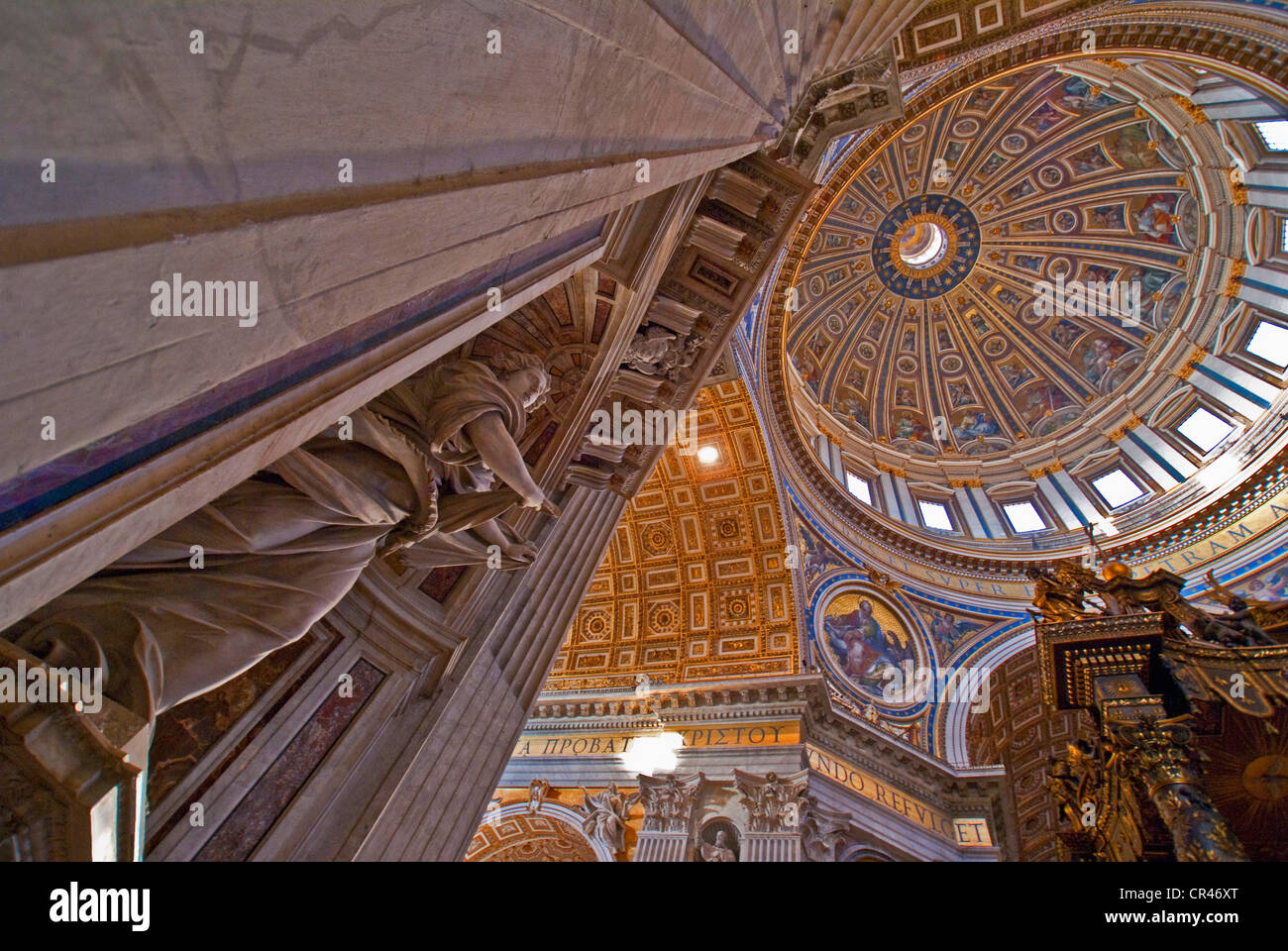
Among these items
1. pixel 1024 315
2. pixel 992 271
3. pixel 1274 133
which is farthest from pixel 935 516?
pixel 1274 133

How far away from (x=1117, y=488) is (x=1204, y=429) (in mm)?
2331

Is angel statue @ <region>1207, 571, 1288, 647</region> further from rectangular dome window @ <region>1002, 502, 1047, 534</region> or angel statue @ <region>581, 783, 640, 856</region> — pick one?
rectangular dome window @ <region>1002, 502, 1047, 534</region>

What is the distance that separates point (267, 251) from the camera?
125 centimetres

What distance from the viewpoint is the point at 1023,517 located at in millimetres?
18734

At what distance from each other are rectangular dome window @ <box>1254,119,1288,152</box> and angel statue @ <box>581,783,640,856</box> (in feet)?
59.2

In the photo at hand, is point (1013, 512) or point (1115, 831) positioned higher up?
point (1013, 512)

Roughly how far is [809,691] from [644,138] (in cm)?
1069

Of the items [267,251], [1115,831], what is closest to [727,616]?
[1115,831]

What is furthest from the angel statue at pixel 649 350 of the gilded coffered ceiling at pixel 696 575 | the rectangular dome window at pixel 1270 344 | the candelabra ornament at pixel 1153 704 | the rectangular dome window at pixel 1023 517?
the rectangular dome window at pixel 1270 344

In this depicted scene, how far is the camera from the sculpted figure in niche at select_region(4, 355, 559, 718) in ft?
7.37

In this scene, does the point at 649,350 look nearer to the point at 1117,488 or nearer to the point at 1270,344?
the point at 1117,488

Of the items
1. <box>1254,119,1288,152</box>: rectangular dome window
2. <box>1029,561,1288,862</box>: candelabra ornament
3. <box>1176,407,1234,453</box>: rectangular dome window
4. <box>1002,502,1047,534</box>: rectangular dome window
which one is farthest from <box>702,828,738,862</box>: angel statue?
<box>1254,119,1288,152</box>: rectangular dome window
